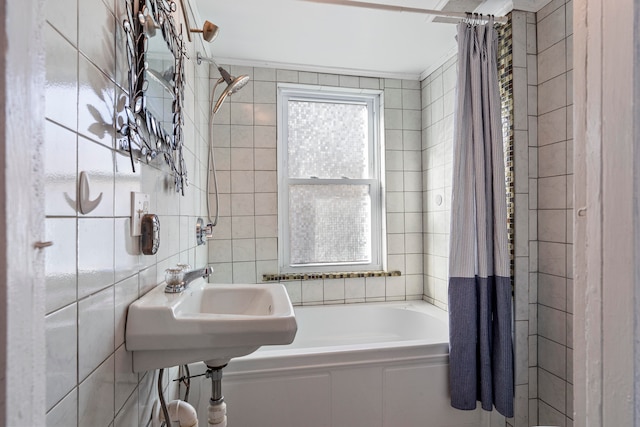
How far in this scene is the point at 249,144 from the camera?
7.93 feet

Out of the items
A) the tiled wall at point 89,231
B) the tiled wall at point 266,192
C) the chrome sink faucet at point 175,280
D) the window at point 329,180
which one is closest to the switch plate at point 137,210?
the tiled wall at point 89,231

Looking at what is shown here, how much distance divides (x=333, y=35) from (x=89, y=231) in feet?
6.19

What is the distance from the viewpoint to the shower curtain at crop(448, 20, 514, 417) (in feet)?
5.44

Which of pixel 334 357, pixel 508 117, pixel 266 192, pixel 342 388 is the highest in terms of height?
pixel 508 117

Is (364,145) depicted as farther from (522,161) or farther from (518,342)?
(518,342)

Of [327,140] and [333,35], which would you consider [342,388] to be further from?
[333,35]

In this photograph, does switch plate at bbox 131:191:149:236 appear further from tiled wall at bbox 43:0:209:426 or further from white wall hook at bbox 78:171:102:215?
white wall hook at bbox 78:171:102:215

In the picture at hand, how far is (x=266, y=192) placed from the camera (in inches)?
96.0

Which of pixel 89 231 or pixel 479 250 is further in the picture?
pixel 479 250

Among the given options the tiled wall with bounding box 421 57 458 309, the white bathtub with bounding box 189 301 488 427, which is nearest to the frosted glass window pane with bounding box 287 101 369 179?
the tiled wall with bounding box 421 57 458 309

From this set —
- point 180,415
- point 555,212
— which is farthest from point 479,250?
point 180,415

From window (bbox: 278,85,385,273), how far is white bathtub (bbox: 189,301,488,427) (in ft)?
3.20

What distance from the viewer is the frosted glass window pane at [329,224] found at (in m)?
2.57

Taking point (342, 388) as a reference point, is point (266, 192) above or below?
above
